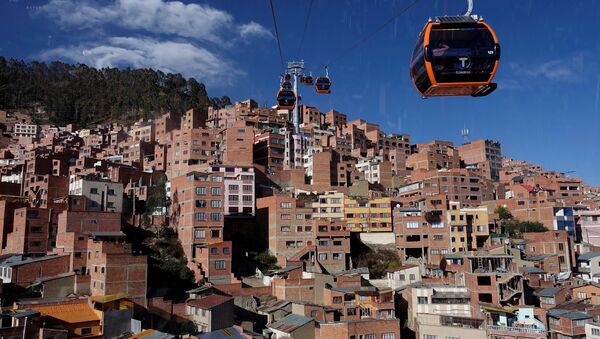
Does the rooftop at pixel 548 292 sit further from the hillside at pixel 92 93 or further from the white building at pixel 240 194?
the hillside at pixel 92 93

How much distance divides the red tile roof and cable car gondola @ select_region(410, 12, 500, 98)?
72.2 ft

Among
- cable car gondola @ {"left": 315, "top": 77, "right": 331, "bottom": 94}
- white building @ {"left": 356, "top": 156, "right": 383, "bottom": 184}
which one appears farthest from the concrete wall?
cable car gondola @ {"left": 315, "top": 77, "right": 331, "bottom": 94}

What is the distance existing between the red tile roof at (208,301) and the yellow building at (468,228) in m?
24.0

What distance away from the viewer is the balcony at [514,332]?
3206 centimetres

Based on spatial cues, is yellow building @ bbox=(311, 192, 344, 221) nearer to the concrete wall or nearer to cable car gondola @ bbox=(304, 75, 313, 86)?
the concrete wall

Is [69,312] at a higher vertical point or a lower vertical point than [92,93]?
lower

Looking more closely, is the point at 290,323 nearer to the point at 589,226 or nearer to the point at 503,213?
the point at 503,213

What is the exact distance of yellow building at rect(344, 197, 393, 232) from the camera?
171 ft

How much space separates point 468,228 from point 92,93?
82.7 m

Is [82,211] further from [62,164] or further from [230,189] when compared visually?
[62,164]

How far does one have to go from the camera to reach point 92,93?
354ft

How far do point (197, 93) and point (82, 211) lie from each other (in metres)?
71.3

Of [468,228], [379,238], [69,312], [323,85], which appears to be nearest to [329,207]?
[379,238]

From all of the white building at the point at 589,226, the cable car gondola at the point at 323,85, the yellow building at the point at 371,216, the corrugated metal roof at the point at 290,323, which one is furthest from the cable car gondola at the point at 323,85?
the white building at the point at 589,226
